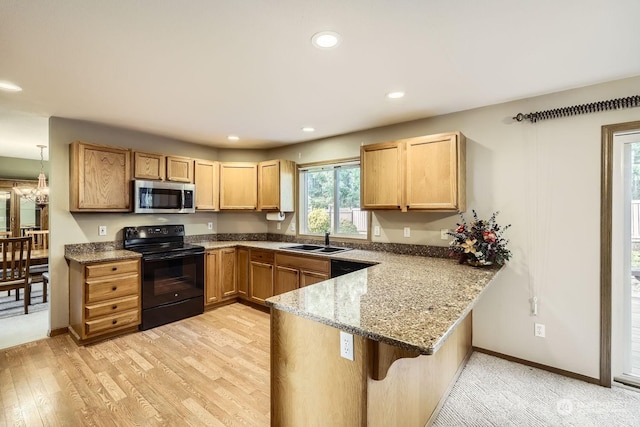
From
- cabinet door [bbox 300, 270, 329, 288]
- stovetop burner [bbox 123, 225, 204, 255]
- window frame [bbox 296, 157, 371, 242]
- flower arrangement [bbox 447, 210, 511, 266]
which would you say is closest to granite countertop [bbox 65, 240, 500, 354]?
flower arrangement [bbox 447, 210, 511, 266]

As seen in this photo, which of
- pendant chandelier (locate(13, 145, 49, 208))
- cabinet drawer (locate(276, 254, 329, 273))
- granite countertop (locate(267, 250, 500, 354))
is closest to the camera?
granite countertop (locate(267, 250, 500, 354))

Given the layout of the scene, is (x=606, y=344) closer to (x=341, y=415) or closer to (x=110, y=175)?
(x=341, y=415)

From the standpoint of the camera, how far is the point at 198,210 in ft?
14.1

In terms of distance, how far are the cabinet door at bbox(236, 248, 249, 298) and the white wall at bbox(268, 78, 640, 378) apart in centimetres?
274

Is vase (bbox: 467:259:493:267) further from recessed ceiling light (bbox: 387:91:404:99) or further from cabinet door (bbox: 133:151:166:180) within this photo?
cabinet door (bbox: 133:151:166:180)

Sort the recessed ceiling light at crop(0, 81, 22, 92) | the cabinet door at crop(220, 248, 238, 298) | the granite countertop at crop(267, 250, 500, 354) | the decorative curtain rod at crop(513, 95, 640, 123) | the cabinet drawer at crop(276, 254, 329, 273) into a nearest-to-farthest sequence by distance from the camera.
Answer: the granite countertop at crop(267, 250, 500, 354) < the decorative curtain rod at crop(513, 95, 640, 123) < the recessed ceiling light at crop(0, 81, 22, 92) < the cabinet drawer at crop(276, 254, 329, 273) < the cabinet door at crop(220, 248, 238, 298)

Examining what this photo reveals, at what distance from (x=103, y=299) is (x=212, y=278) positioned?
1263 millimetres

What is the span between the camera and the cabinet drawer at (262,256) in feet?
13.1

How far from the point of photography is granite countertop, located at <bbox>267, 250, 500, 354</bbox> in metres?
1.17

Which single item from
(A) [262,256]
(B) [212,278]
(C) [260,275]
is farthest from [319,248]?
(B) [212,278]

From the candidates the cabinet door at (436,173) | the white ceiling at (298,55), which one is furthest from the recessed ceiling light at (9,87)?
the cabinet door at (436,173)

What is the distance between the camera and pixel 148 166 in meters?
3.78

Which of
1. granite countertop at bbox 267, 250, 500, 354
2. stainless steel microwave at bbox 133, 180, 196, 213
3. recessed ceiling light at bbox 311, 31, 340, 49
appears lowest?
granite countertop at bbox 267, 250, 500, 354

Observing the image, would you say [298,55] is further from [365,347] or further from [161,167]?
[161,167]
